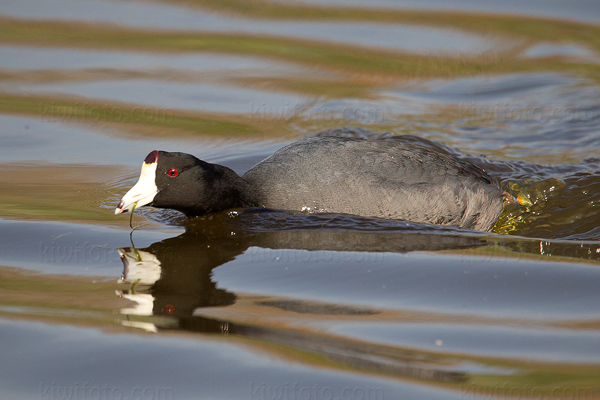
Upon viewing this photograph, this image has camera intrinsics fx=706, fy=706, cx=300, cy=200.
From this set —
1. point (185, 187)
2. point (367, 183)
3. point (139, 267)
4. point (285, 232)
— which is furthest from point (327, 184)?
point (139, 267)

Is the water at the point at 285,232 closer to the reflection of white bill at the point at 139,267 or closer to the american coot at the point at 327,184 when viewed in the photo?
the reflection of white bill at the point at 139,267

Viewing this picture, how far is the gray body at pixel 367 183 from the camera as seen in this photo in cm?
445

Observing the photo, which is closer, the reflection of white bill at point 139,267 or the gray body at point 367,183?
the reflection of white bill at point 139,267

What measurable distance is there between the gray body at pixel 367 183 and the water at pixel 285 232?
0.46 ft

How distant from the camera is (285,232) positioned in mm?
4309

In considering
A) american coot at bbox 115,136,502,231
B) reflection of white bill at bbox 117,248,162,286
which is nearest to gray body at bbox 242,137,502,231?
american coot at bbox 115,136,502,231

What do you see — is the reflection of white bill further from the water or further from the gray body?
the gray body

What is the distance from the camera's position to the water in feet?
8.93

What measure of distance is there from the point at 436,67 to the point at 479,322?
5.90 m

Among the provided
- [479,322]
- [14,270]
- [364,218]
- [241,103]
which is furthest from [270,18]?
[479,322]

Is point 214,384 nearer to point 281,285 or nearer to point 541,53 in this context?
point 281,285

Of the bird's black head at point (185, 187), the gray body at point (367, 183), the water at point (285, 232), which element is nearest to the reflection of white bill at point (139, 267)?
the water at point (285, 232)

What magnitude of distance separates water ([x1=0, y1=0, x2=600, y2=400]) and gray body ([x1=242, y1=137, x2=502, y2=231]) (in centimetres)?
14

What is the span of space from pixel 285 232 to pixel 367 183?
2.00ft
